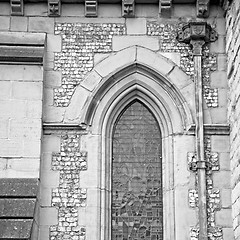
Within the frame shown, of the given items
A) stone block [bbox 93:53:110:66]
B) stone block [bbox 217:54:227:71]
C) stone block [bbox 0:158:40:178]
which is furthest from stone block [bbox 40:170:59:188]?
stone block [bbox 217:54:227:71]

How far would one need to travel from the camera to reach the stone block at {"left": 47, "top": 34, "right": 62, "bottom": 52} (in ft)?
32.7

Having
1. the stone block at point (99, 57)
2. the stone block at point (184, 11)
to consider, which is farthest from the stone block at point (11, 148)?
the stone block at point (184, 11)

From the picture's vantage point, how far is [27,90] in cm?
957

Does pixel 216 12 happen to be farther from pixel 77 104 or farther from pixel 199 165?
pixel 77 104

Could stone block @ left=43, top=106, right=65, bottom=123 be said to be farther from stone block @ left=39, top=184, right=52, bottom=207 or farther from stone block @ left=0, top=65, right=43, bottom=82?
stone block @ left=39, top=184, right=52, bottom=207

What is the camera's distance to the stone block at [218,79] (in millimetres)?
9844

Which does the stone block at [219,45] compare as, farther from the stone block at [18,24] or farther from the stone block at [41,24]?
the stone block at [18,24]

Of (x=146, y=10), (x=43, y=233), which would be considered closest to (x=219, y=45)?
(x=146, y=10)

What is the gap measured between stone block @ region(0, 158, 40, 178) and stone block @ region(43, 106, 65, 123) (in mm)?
711

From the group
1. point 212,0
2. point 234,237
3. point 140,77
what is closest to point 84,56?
point 140,77

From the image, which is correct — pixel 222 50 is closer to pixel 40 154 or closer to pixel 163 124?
pixel 163 124

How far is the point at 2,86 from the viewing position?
9.57 m

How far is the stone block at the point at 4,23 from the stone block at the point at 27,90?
3.14ft

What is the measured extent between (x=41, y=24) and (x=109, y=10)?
104cm
